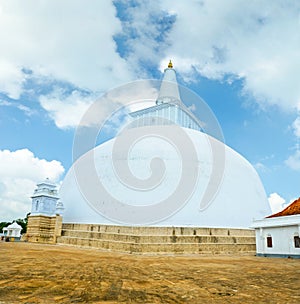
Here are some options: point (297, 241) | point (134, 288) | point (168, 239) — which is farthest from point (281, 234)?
point (134, 288)

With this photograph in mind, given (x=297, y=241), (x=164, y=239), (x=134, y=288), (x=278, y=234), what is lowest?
(x=134, y=288)

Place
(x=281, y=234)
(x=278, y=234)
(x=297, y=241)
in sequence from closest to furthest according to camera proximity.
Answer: (x=297, y=241), (x=281, y=234), (x=278, y=234)

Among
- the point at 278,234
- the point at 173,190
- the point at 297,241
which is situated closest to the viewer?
the point at 297,241

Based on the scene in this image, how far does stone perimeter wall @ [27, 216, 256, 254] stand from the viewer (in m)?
14.2

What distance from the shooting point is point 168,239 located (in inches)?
573

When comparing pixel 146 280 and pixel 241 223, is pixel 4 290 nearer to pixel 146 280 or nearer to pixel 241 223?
pixel 146 280

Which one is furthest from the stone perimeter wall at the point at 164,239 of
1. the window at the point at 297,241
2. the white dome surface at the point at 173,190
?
the window at the point at 297,241

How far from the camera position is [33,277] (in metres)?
6.12

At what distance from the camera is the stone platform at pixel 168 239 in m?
14.2

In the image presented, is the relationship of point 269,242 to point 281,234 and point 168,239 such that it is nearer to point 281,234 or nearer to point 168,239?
point 281,234

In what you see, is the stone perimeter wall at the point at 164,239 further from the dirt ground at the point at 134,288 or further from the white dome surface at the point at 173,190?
the dirt ground at the point at 134,288

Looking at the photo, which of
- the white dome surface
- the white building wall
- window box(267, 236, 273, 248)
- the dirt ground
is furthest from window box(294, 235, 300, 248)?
the dirt ground

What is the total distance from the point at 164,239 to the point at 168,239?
22cm

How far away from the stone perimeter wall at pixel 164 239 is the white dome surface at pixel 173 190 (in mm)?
423
